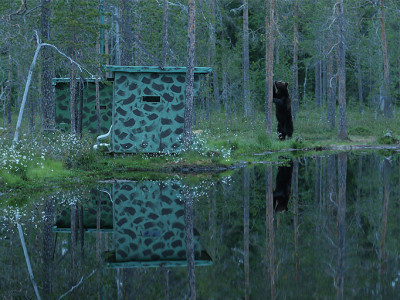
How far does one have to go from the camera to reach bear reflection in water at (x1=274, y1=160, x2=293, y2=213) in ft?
36.8

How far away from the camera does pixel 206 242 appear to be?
26.1 ft

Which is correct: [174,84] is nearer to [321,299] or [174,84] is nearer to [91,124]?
[91,124]

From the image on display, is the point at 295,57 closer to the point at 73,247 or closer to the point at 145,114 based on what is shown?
the point at 145,114

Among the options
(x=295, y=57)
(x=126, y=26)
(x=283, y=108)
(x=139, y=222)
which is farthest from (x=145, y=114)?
(x=295, y=57)

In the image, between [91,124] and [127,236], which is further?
[91,124]

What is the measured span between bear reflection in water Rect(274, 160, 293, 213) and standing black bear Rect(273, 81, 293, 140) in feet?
22.8

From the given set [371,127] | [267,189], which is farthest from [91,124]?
[371,127]

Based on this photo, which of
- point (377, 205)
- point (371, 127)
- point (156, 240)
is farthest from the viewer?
point (371, 127)

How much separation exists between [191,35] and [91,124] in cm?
713

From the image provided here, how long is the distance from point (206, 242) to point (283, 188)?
19.9 feet

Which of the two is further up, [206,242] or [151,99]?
[151,99]

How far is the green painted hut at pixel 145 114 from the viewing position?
18.9 meters

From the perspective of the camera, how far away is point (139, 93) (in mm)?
18969

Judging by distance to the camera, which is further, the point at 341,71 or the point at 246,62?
the point at 246,62
